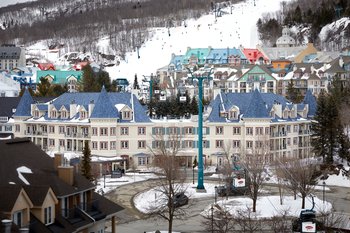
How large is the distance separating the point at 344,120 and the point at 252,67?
4232 cm

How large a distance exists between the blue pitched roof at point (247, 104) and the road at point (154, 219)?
33.5 feet

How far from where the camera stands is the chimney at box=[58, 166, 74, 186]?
27.5 meters

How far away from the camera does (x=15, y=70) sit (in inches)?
6053

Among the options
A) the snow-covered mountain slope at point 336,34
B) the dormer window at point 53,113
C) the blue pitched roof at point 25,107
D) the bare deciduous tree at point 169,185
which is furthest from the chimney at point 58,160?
the snow-covered mountain slope at point 336,34

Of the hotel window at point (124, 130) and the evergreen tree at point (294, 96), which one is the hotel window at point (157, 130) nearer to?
the hotel window at point (124, 130)

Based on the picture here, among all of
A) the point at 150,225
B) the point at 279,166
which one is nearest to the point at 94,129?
the point at 279,166

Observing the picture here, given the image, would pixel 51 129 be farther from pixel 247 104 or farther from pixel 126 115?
pixel 247 104

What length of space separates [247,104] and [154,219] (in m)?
27.6

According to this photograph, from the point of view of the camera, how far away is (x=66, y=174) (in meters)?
27.6

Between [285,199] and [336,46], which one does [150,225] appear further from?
[336,46]

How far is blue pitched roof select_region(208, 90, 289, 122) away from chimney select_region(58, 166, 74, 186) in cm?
3635

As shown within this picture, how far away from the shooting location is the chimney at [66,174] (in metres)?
27.5

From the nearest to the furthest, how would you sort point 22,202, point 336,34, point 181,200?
point 22,202 < point 181,200 < point 336,34

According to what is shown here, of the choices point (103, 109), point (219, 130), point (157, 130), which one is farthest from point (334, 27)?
point (103, 109)
